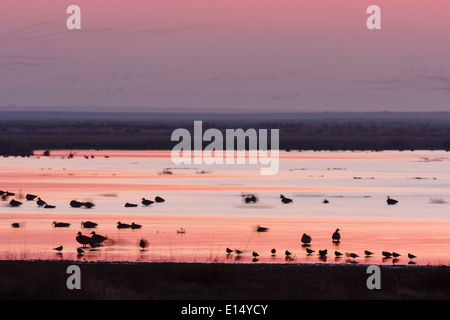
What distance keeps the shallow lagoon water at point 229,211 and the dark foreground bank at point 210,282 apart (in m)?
3.13

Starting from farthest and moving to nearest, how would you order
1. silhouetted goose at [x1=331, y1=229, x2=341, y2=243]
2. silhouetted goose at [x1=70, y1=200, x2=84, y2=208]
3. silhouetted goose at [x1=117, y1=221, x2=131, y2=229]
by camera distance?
silhouetted goose at [x1=70, y1=200, x2=84, y2=208]
silhouetted goose at [x1=117, y1=221, x2=131, y2=229]
silhouetted goose at [x1=331, y1=229, x2=341, y2=243]

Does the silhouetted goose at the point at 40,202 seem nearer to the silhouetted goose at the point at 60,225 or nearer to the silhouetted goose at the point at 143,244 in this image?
the silhouetted goose at the point at 60,225

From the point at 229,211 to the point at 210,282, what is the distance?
17741mm

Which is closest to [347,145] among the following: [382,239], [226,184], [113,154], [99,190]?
[113,154]

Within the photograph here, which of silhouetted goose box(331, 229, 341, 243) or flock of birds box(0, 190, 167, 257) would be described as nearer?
flock of birds box(0, 190, 167, 257)

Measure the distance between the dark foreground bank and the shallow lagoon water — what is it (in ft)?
10.3

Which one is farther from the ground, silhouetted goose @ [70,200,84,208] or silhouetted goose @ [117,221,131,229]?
silhouetted goose @ [70,200,84,208]

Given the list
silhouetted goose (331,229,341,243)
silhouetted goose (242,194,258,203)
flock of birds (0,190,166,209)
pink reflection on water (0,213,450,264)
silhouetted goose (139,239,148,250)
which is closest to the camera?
pink reflection on water (0,213,450,264)

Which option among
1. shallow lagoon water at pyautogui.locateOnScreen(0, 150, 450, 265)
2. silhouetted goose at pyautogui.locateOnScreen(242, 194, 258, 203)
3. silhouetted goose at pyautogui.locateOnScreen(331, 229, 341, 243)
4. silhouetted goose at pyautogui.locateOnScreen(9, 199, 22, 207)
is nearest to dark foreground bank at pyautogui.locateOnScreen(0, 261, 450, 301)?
shallow lagoon water at pyautogui.locateOnScreen(0, 150, 450, 265)

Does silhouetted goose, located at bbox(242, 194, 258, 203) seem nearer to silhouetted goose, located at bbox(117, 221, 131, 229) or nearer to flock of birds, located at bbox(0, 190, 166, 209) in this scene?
flock of birds, located at bbox(0, 190, 166, 209)

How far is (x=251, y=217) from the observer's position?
32438 millimetres

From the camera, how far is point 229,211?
34219 millimetres

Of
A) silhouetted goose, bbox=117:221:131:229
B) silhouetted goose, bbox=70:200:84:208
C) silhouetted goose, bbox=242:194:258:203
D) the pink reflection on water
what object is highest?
silhouetted goose, bbox=70:200:84:208

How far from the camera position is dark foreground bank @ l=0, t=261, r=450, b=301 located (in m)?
14.7
